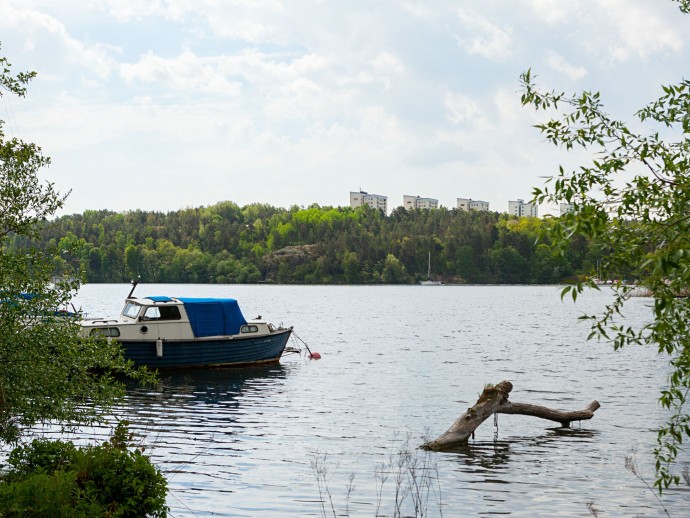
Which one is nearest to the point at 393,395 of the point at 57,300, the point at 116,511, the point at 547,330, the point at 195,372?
the point at 195,372

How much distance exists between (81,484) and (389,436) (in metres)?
13.6

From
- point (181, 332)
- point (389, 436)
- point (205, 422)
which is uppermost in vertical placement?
point (181, 332)

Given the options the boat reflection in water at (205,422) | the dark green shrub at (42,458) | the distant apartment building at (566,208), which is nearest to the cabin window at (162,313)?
the boat reflection in water at (205,422)

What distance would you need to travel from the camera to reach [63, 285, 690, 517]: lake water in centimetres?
1579

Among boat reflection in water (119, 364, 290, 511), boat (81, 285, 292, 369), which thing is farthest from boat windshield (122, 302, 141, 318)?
boat reflection in water (119, 364, 290, 511)

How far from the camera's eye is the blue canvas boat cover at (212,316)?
35344 mm

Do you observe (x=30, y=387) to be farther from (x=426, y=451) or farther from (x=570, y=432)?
(x=570, y=432)

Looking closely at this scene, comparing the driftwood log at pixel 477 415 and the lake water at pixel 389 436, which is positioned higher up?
the driftwood log at pixel 477 415

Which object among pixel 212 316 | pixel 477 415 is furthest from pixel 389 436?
pixel 212 316

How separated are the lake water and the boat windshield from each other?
10.7ft

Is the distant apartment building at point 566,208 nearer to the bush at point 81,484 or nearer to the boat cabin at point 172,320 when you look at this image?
the bush at point 81,484

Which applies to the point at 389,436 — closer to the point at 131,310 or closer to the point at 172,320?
the point at 172,320

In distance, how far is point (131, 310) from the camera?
1373 inches

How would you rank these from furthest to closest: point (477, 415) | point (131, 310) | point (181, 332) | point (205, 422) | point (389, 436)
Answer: point (181, 332), point (131, 310), point (205, 422), point (389, 436), point (477, 415)
